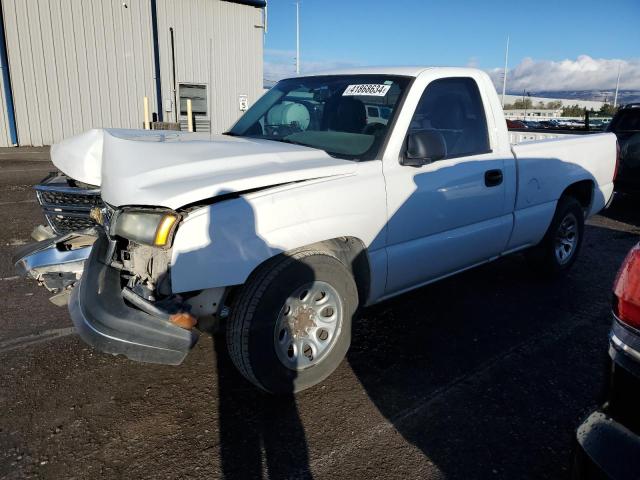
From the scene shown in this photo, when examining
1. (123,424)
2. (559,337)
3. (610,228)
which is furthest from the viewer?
(610,228)

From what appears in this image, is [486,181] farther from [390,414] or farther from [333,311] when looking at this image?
[390,414]

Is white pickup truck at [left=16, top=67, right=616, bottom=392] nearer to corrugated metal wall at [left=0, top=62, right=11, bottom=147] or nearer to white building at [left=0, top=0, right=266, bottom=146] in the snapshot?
white building at [left=0, top=0, right=266, bottom=146]

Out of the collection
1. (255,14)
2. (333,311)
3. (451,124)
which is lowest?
(333,311)

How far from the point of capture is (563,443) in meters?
2.75

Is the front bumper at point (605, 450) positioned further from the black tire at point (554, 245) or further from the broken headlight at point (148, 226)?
the black tire at point (554, 245)

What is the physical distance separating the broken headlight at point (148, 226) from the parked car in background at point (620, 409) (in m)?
1.95

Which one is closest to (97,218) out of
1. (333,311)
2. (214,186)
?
(214,186)

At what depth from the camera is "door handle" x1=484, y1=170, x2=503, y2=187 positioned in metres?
4.09

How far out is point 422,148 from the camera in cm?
335

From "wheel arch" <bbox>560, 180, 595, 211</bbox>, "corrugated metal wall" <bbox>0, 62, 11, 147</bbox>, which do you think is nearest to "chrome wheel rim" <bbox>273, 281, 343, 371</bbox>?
"wheel arch" <bbox>560, 180, 595, 211</bbox>

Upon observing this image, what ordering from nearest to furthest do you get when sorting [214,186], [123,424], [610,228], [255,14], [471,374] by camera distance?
1. [214,186]
2. [123,424]
3. [471,374]
4. [610,228]
5. [255,14]

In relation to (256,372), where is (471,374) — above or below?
below

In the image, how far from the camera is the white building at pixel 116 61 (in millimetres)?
16602

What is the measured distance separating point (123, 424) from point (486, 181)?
10.1ft
